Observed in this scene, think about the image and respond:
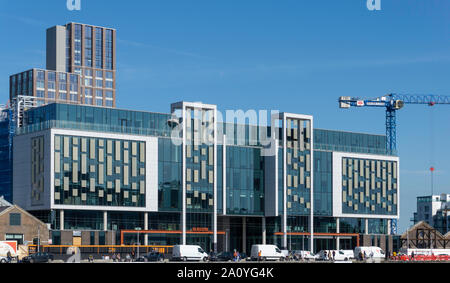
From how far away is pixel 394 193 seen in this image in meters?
168

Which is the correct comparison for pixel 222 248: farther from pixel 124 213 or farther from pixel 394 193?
pixel 394 193

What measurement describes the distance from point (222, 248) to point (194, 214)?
10.3 meters

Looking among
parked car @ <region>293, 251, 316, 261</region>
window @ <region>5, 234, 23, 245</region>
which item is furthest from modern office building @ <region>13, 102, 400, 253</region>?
parked car @ <region>293, 251, 316, 261</region>

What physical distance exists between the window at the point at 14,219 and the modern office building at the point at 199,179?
19.1 feet

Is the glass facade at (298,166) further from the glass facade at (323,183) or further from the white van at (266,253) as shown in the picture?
the white van at (266,253)

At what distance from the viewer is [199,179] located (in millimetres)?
139125

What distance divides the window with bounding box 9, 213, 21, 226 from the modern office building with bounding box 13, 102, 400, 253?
5.82m

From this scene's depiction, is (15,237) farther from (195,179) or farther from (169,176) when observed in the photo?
(195,179)

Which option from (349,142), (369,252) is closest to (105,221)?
(369,252)

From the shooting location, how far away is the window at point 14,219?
118 metres

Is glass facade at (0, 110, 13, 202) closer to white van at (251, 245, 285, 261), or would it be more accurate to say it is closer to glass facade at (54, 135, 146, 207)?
glass facade at (54, 135, 146, 207)

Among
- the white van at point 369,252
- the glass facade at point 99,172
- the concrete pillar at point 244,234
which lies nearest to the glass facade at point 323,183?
the concrete pillar at point 244,234

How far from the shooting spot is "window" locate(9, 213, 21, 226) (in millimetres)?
117625
